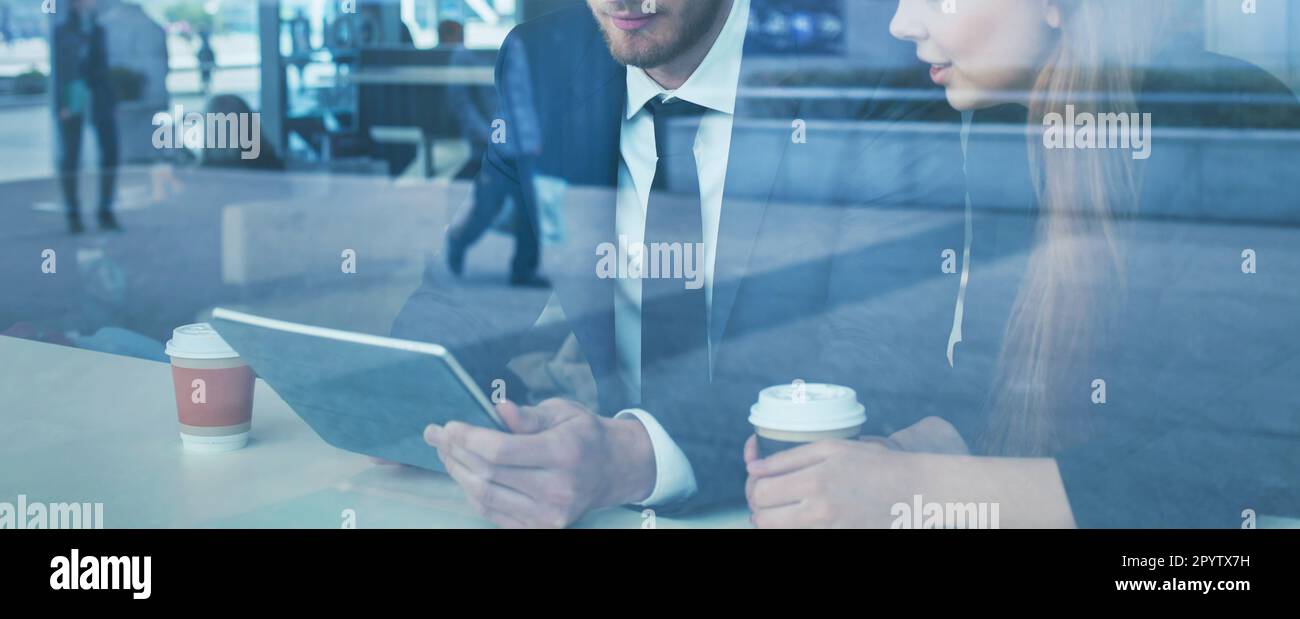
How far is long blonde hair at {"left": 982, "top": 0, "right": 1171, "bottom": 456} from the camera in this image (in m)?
1.58

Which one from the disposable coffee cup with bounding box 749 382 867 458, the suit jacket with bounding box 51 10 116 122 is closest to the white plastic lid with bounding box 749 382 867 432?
the disposable coffee cup with bounding box 749 382 867 458

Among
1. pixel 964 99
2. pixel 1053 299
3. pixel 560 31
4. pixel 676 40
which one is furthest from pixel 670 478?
pixel 964 99

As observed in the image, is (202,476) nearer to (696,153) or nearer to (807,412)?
(807,412)

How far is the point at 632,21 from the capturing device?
1.91m

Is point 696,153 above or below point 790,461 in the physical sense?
above

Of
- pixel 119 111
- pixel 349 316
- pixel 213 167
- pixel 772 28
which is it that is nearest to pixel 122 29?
pixel 119 111

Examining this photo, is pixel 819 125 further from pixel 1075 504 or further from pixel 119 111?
pixel 119 111

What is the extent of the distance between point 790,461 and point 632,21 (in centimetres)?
96

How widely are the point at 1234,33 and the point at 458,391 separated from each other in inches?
60.0

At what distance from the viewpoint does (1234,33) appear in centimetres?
201

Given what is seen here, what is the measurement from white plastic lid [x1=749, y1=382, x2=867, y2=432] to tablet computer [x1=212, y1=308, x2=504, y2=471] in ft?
0.88

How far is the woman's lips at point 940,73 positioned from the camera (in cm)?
193

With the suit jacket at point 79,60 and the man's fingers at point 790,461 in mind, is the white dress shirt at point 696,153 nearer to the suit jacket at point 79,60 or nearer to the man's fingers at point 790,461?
the man's fingers at point 790,461

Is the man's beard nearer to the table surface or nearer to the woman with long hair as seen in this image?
the woman with long hair
